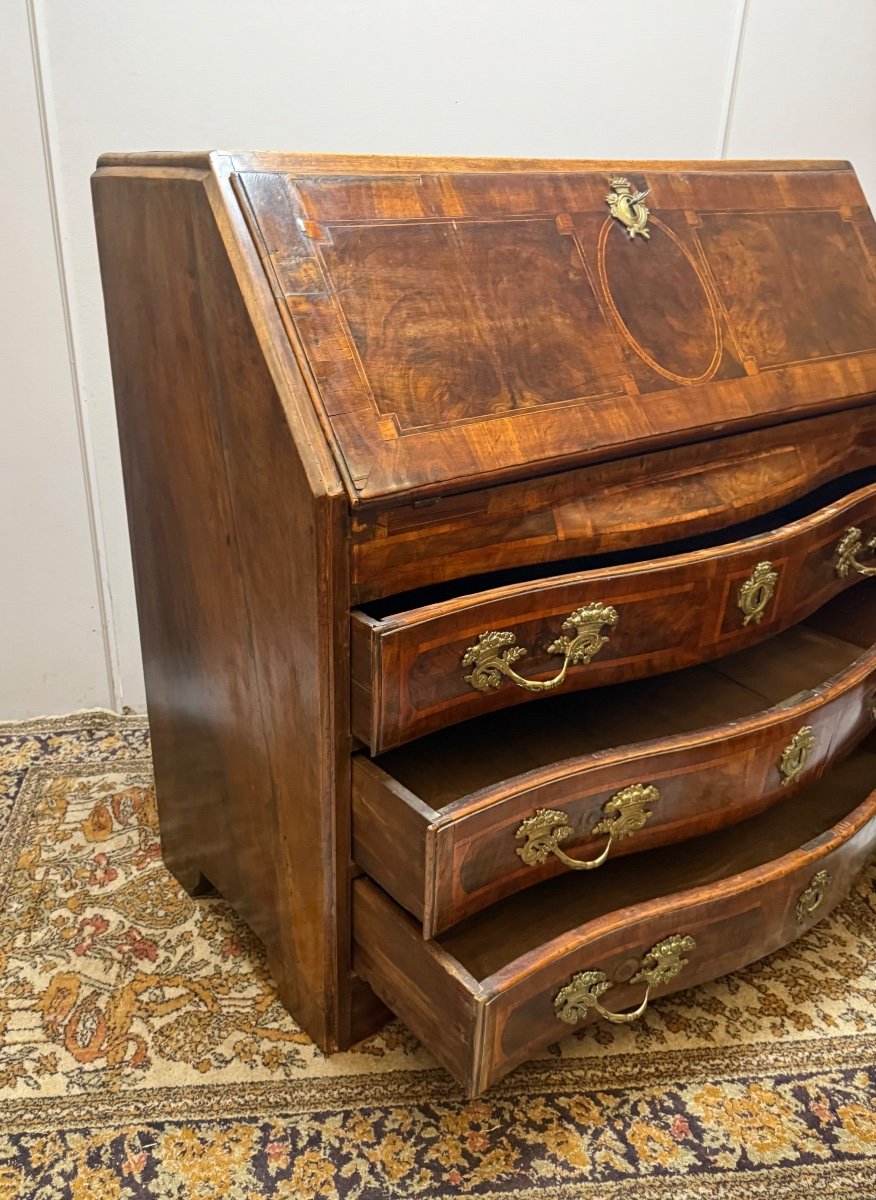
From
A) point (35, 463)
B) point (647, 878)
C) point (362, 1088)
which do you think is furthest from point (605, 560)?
point (35, 463)

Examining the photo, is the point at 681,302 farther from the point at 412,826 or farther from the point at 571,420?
the point at 412,826

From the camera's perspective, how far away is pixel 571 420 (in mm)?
1053

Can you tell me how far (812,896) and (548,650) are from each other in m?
0.55

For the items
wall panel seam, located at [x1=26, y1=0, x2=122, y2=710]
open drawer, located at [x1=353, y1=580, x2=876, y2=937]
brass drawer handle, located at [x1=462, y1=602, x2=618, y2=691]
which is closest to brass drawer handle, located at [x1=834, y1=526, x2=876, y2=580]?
open drawer, located at [x1=353, y1=580, x2=876, y2=937]

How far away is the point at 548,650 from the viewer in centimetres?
103

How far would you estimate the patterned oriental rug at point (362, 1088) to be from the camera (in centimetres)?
109

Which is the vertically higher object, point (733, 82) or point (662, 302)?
point (733, 82)

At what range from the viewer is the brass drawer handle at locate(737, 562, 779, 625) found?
1.12 meters

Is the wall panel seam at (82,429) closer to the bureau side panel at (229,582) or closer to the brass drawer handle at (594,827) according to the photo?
the bureau side panel at (229,582)

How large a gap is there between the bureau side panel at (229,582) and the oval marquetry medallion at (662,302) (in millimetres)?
467

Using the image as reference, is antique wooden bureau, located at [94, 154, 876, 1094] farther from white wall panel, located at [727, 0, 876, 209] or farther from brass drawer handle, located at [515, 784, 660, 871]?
white wall panel, located at [727, 0, 876, 209]

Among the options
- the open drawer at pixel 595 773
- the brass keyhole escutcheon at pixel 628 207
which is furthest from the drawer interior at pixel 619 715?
the brass keyhole escutcheon at pixel 628 207

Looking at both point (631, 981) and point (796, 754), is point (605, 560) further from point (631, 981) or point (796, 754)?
point (631, 981)

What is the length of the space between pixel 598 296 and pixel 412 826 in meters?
0.64
